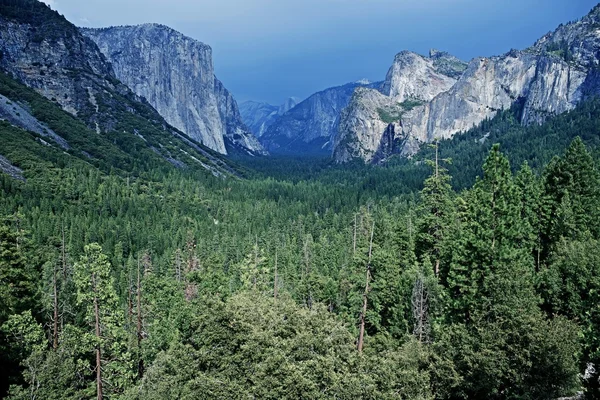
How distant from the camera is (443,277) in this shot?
43.3 meters

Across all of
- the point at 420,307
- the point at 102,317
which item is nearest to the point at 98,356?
the point at 102,317

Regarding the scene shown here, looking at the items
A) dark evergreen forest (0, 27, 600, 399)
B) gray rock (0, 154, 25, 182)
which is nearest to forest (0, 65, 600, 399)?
dark evergreen forest (0, 27, 600, 399)

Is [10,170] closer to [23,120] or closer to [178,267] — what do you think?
[23,120]

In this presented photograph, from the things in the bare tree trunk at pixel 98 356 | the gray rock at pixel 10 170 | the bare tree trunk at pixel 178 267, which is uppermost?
the gray rock at pixel 10 170

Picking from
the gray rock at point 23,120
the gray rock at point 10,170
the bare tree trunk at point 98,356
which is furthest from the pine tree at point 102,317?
the gray rock at point 23,120

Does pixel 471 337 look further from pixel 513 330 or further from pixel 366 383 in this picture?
pixel 366 383

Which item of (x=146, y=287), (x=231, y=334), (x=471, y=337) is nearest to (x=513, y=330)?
(x=471, y=337)

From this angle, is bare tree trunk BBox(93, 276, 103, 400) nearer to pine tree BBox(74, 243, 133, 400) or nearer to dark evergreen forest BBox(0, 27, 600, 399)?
pine tree BBox(74, 243, 133, 400)

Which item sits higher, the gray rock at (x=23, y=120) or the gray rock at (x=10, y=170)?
the gray rock at (x=23, y=120)

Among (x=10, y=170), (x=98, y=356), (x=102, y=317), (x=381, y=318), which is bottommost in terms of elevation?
(x=98, y=356)

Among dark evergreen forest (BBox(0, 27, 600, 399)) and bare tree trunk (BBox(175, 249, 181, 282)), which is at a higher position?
dark evergreen forest (BBox(0, 27, 600, 399))

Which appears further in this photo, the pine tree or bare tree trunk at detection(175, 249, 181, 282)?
bare tree trunk at detection(175, 249, 181, 282)

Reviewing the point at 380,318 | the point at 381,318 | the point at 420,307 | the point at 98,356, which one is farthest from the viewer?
the point at 381,318

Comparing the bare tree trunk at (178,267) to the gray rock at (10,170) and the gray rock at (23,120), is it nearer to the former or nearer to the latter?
the gray rock at (10,170)
